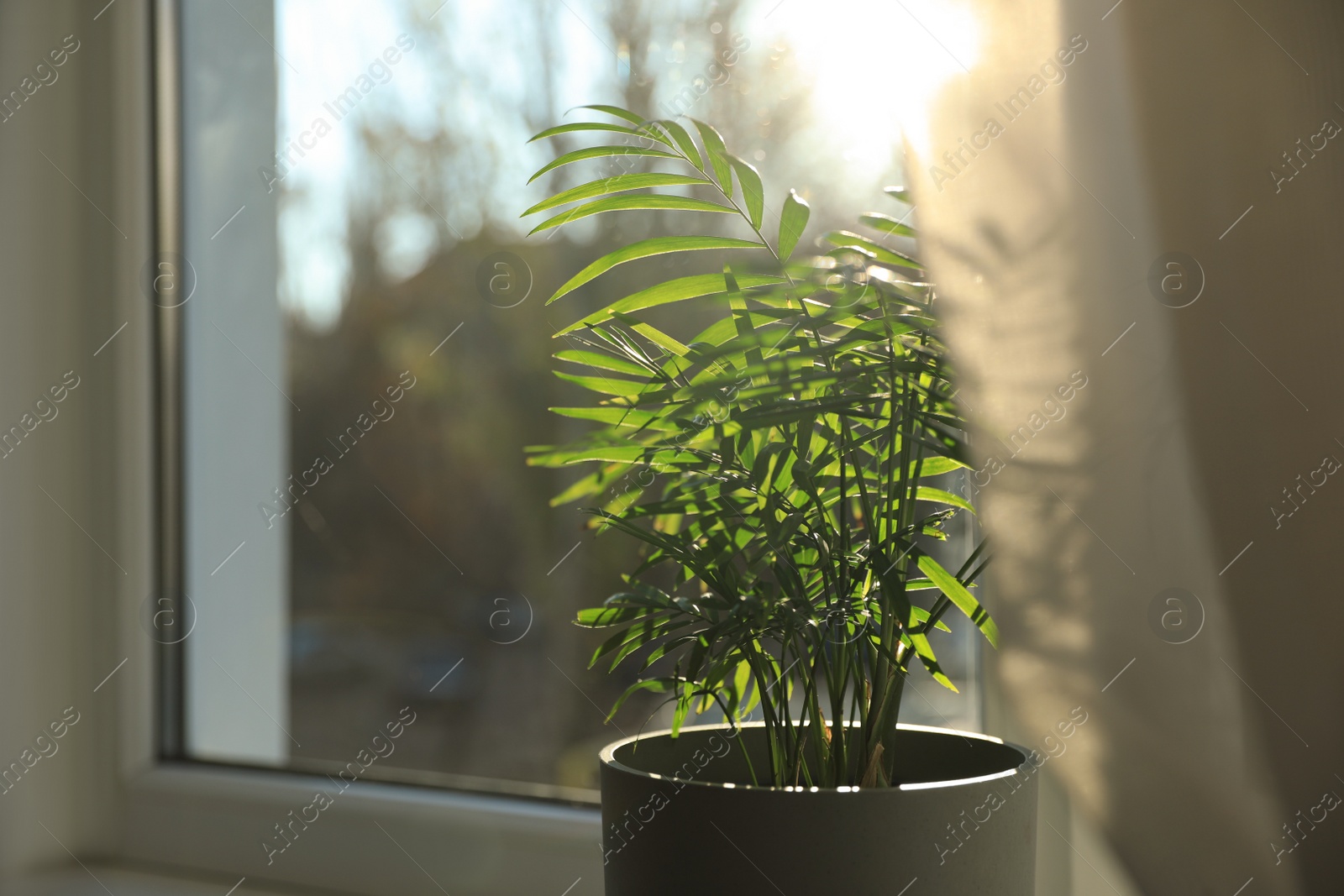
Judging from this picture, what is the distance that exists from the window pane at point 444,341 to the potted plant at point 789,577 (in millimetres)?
425

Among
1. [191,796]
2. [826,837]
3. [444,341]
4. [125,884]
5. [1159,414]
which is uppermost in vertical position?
[444,341]

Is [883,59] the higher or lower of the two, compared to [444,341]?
higher

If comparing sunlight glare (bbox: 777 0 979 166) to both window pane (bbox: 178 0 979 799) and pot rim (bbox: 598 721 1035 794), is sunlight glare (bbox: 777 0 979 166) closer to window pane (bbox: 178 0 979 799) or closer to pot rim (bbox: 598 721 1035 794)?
window pane (bbox: 178 0 979 799)

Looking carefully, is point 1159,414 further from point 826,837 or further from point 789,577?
point 826,837

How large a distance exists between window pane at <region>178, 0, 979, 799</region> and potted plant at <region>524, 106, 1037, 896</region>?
0.43 meters

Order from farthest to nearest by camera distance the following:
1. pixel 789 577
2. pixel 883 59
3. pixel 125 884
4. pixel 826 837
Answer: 1. pixel 125 884
2. pixel 883 59
3. pixel 789 577
4. pixel 826 837

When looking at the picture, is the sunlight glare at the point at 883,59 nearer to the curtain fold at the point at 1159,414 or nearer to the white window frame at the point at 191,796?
the curtain fold at the point at 1159,414

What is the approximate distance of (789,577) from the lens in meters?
0.75

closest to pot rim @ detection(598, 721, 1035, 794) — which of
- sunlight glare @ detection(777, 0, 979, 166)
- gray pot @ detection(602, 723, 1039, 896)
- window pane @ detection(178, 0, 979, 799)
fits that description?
gray pot @ detection(602, 723, 1039, 896)

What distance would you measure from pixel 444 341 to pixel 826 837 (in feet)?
3.34

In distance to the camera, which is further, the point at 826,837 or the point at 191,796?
the point at 191,796

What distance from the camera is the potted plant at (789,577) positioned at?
25.6 inches

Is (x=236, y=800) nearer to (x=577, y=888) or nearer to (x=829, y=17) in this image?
(x=577, y=888)

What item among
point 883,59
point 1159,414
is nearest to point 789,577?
point 1159,414
